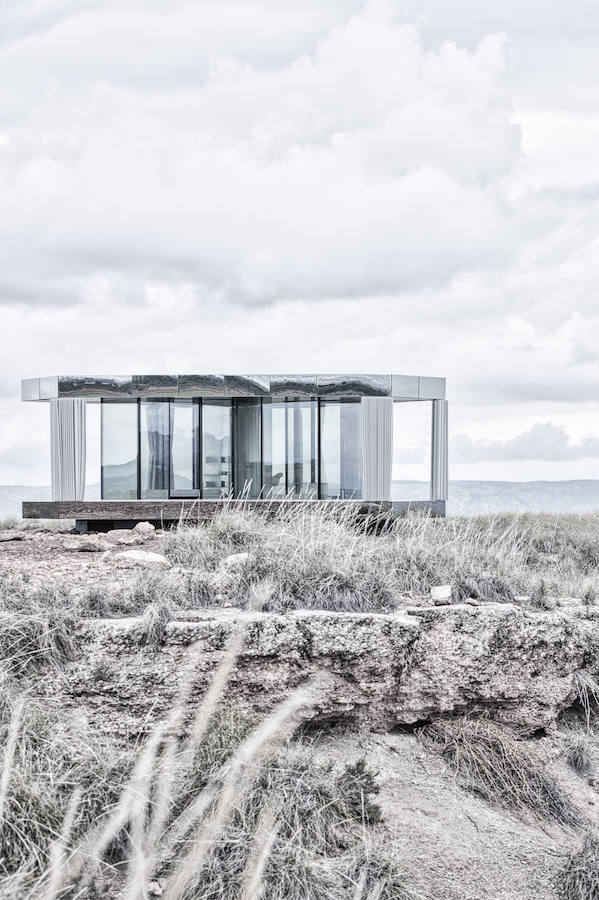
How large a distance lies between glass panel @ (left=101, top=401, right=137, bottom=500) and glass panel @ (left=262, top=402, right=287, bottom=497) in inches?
113

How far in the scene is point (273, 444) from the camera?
61.4 feet

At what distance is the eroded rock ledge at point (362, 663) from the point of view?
5.56 metres

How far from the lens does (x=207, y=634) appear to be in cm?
569

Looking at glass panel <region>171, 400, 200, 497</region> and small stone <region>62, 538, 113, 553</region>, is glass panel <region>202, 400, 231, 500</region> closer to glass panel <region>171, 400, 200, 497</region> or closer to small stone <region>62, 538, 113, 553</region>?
glass panel <region>171, 400, 200, 497</region>

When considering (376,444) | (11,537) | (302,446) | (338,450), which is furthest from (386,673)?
(302,446)

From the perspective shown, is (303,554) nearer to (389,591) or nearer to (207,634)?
(389,591)

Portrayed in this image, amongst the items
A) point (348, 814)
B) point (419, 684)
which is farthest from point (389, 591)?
point (348, 814)

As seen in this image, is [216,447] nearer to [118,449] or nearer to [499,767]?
[118,449]

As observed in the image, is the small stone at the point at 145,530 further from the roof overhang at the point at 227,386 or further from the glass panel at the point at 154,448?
the glass panel at the point at 154,448

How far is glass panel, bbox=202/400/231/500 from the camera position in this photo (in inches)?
737

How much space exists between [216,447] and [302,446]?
1951mm

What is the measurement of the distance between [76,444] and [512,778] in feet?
44.8

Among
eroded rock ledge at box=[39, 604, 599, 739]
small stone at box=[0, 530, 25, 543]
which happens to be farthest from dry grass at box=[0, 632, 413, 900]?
small stone at box=[0, 530, 25, 543]

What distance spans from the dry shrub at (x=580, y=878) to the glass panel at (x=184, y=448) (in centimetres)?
1399
